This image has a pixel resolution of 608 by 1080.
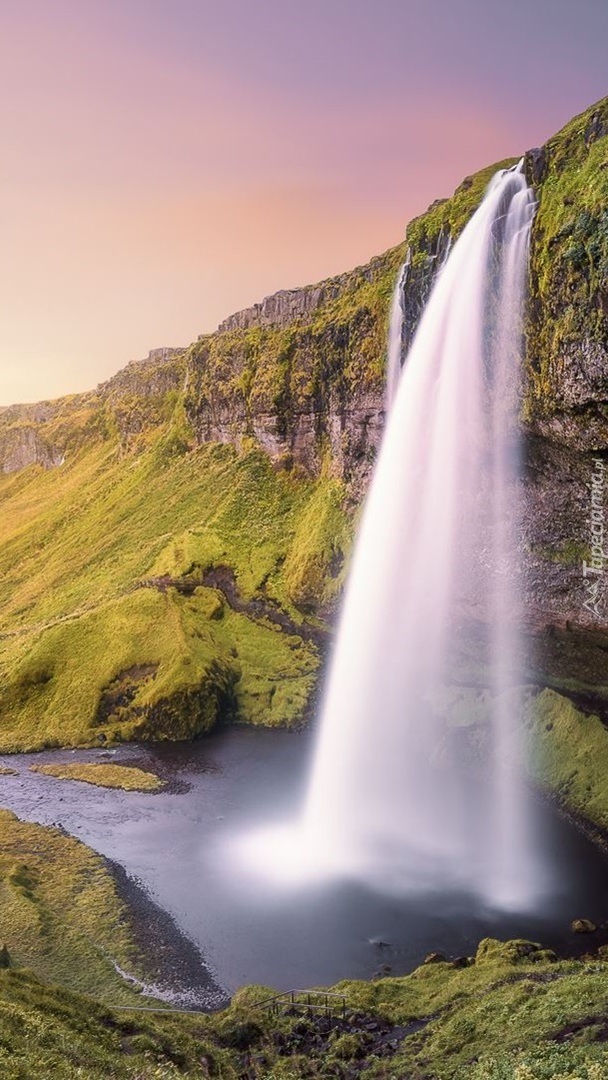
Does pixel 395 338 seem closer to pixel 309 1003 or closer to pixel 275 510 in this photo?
pixel 275 510

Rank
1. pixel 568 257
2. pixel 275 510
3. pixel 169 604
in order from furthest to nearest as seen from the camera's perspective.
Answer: pixel 275 510 → pixel 169 604 → pixel 568 257

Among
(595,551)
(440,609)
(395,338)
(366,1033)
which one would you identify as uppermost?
(395,338)

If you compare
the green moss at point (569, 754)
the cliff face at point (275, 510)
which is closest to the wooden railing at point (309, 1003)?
the green moss at point (569, 754)

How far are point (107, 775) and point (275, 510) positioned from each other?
31.1 meters

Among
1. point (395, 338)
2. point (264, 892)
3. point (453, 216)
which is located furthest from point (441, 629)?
point (453, 216)

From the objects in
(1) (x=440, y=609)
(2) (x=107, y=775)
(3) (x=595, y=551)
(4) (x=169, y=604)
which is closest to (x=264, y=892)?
(2) (x=107, y=775)

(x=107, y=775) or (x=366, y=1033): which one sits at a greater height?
(x=366, y=1033)

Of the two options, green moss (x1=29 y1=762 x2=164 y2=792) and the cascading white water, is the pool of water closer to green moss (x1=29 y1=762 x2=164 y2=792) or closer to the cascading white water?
green moss (x1=29 y1=762 x2=164 y2=792)

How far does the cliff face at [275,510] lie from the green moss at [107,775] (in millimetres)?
4380

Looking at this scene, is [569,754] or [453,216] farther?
[453,216]

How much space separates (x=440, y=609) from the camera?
147 feet

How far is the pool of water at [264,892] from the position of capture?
80.0 ft

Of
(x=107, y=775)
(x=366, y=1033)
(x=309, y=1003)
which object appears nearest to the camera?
(x=366, y=1033)

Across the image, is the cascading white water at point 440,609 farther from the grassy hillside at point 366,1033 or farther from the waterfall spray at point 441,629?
the grassy hillside at point 366,1033
